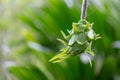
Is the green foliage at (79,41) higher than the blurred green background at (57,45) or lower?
lower

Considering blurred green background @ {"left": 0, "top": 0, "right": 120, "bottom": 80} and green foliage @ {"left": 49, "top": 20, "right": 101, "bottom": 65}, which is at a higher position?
blurred green background @ {"left": 0, "top": 0, "right": 120, "bottom": 80}

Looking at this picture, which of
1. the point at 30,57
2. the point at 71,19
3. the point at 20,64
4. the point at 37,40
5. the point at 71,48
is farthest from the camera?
the point at 30,57

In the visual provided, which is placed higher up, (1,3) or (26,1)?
(26,1)

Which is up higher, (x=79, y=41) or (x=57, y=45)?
(x=57, y=45)

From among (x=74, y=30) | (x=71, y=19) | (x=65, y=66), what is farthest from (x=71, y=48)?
(x=71, y=19)

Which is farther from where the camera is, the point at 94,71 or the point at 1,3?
the point at 1,3

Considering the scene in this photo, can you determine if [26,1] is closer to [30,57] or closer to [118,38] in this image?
[30,57]

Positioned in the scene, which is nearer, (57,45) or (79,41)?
(79,41)

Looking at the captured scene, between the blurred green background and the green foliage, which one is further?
the blurred green background
